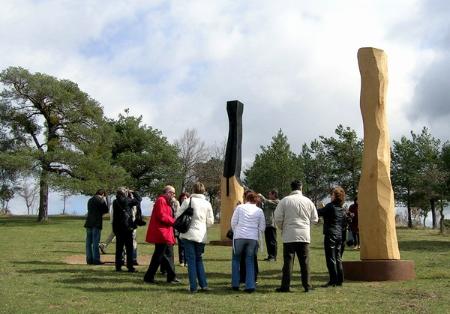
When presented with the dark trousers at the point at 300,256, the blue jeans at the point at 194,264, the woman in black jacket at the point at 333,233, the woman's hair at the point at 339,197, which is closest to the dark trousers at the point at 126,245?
the blue jeans at the point at 194,264

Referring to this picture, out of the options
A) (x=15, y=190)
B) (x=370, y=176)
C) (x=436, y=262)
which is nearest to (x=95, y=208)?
(x=370, y=176)

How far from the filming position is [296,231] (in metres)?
9.12

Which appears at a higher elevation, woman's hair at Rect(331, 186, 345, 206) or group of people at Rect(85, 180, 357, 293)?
woman's hair at Rect(331, 186, 345, 206)

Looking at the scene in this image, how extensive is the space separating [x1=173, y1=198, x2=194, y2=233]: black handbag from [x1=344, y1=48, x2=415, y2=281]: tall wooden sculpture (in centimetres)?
346

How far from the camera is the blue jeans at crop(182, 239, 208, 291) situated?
8.95 m

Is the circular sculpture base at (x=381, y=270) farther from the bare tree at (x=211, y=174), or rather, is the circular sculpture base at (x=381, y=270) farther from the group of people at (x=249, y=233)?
the bare tree at (x=211, y=174)

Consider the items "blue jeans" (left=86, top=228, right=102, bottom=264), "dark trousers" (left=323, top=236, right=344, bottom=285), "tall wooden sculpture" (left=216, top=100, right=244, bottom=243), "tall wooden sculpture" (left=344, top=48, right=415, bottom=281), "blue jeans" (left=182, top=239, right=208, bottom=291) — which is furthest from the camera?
"tall wooden sculpture" (left=216, top=100, right=244, bottom=243)

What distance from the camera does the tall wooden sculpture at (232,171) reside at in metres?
21.3

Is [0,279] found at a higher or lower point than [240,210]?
lower

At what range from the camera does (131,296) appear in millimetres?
8406

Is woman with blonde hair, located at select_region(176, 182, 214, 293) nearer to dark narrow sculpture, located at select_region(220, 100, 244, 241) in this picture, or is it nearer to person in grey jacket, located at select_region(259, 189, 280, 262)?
person in grey jacket, located at select_region(259, 189, 280, 262)

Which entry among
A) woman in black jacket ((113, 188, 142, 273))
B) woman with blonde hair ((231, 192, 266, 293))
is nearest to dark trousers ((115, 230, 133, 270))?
woman in black jacket ((113, 188, 142, 273))

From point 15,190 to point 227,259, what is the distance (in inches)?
996

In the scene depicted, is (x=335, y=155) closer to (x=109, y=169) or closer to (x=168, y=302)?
(x=109, y=169)
